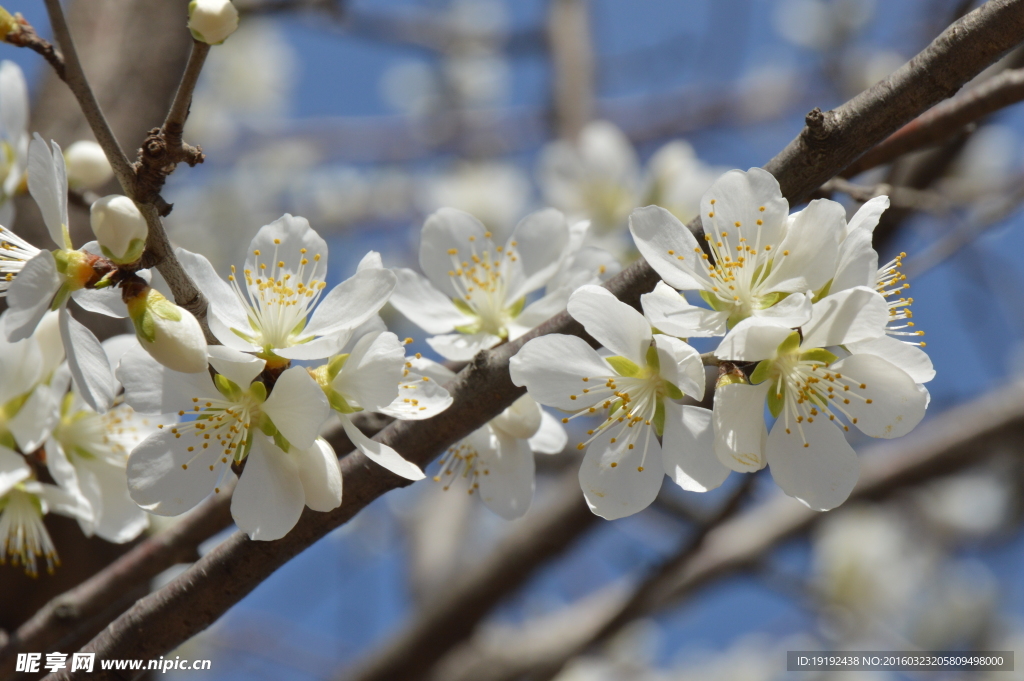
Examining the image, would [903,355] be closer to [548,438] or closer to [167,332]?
[548,438]

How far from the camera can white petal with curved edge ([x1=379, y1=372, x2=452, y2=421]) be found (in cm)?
103

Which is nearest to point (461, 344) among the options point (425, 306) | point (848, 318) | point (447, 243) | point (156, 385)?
point (425, 306)

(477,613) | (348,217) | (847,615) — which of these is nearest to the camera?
(477,613)

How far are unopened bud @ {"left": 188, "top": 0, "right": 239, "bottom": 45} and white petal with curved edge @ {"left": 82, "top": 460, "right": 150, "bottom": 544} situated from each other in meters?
0.70

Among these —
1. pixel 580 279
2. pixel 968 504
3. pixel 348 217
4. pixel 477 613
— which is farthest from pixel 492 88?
pixel 580 279

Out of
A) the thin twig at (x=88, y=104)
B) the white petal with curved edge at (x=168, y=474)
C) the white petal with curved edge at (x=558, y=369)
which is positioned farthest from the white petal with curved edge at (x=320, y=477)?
the thin twig at (x=88, y=104)

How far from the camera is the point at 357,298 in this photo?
1012 millimetres

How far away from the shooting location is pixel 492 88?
661cm

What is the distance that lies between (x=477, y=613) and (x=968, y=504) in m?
3.17

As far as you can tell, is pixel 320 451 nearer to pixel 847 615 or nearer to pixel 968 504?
pixel 847 615

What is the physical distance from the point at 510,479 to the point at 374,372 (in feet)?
1.04

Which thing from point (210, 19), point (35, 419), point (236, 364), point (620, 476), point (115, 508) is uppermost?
point (210, 19)

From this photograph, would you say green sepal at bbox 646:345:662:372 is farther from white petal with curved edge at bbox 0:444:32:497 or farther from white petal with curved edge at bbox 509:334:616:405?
white petal with curved edge at bbox 0:444:32:497

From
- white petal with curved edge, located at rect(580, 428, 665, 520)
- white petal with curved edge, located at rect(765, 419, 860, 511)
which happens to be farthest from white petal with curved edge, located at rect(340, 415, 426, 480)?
white petal with curved edge, located at rect(765, 419, 860, 511)
